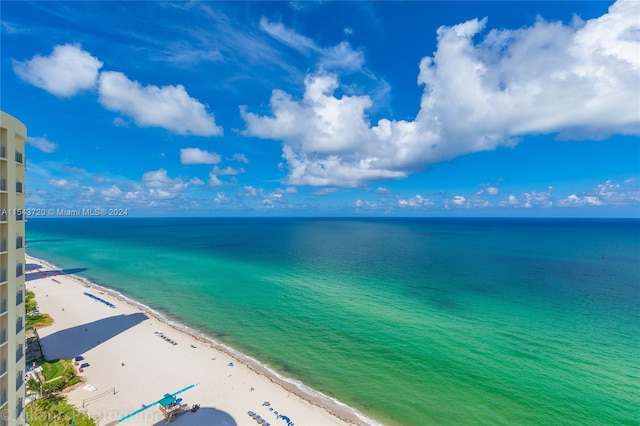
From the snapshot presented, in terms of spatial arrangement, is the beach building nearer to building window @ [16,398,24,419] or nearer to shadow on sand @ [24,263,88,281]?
building window @ [16,398,24,419]

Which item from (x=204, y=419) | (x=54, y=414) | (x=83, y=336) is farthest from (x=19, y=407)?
(x=83, y=336)

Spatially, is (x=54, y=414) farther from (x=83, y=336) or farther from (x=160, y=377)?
(x=83, y=336)

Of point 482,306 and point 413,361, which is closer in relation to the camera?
point 413,361

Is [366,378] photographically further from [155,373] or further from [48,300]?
[48,300]

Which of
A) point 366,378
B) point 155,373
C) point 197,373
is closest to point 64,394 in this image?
point 155,373

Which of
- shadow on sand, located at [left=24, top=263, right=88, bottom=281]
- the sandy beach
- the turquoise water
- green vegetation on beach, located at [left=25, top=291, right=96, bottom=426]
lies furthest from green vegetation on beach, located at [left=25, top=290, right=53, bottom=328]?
shadow on sand, located at [left=24, top=263, right=88, bottom=281]

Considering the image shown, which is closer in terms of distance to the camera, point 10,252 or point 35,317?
point 10,252

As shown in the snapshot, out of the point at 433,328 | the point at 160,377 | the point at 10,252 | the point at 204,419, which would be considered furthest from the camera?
the point at 433,328

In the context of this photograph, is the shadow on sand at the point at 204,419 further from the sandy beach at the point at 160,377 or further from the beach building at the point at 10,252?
the beach building at the point at 10,252
